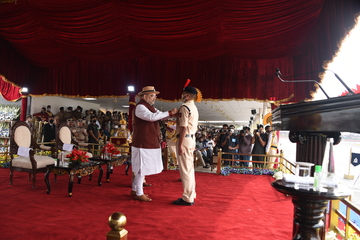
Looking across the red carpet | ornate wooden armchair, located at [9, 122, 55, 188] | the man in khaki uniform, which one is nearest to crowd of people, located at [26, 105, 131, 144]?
ornate wooden armchair, located at [9, 122, 55, 188]

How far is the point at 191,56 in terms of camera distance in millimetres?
7020

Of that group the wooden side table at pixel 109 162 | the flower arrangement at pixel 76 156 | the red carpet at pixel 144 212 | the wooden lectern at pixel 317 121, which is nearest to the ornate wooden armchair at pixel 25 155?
the red carpet at pixel 144 212

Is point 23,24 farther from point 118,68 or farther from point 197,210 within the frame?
point 197,210

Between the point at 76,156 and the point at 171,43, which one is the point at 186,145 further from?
the point at 171,43

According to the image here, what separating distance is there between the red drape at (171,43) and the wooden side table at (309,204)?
2610mm

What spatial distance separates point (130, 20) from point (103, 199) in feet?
11.4

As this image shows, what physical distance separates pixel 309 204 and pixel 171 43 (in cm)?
539

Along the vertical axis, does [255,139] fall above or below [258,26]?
below

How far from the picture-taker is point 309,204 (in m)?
1.41

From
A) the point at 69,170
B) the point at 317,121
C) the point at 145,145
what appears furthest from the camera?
the point at 69,170

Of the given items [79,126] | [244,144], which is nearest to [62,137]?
[244,144]

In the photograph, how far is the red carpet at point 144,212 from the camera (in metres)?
Answer: 2.56

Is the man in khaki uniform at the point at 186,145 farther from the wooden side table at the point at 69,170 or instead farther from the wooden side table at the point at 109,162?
the wooden side table at the point at 109,162

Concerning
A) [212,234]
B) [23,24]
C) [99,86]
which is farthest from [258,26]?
[99,86]
